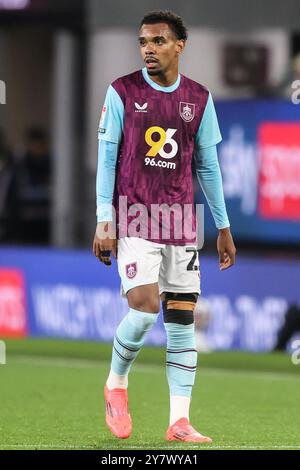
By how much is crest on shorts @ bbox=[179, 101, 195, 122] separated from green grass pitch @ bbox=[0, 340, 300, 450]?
5.70 ft

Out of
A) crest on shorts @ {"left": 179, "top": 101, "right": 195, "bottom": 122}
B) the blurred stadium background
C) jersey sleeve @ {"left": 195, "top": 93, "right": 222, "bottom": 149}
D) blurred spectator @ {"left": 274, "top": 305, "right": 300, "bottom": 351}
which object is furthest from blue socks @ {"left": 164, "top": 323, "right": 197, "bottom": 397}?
blurred spectator @ {"left": 274, "top": 305, "right": 300, "bottom": 351}

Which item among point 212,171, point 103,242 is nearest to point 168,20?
point 212,171

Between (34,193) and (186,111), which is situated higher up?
(186,111)

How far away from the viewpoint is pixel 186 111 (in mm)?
8094

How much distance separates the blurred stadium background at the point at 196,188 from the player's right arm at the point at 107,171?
6659 millimetres

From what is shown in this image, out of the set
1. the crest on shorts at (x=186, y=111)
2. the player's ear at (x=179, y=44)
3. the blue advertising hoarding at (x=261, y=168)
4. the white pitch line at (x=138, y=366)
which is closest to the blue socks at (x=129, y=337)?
the crest on shorts at (x=186, y=111)

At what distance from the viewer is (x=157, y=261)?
26.4ft

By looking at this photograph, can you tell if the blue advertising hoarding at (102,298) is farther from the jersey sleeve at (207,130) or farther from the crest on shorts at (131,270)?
the crest on shorts at (131,270)

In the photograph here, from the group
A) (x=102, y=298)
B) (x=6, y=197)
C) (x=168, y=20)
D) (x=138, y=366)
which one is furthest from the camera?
(x=6, y=197)

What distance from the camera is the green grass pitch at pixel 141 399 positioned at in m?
8.23

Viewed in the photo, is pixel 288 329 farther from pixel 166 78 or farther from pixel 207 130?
pixel 166 78

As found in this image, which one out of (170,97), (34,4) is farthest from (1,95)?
(170,97)

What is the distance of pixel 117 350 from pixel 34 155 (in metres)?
11.1

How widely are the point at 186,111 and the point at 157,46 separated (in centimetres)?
38
